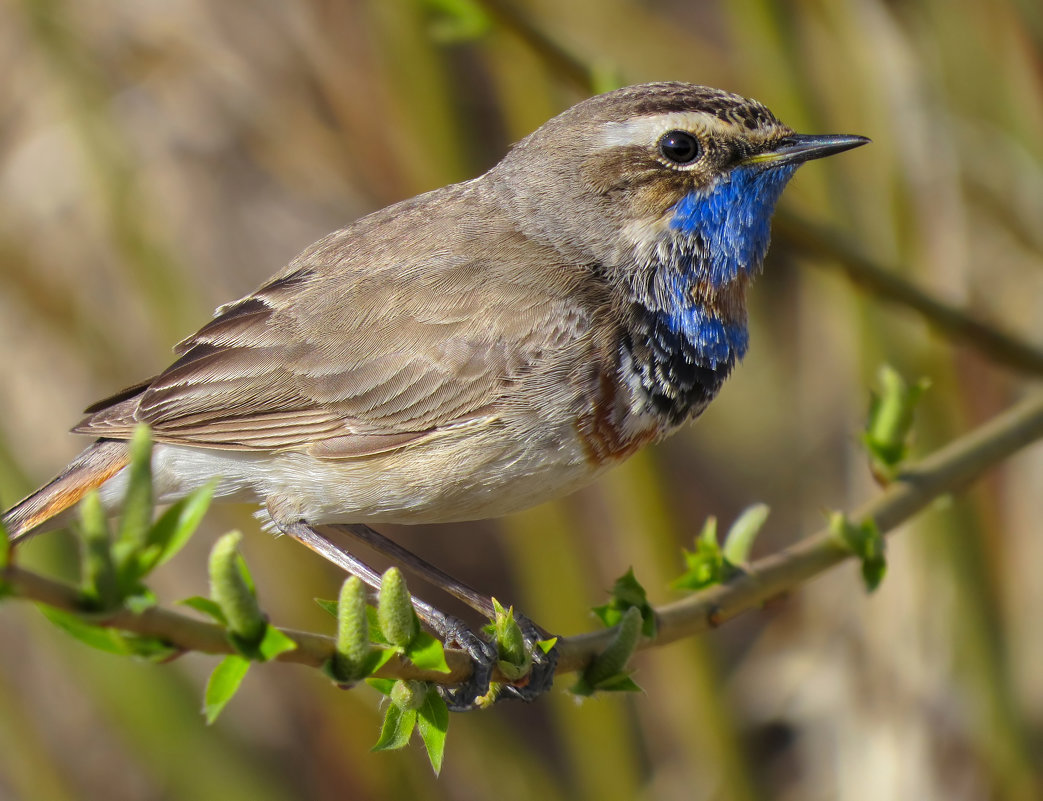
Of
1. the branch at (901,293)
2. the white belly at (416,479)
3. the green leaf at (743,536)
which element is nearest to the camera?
the green leaf at (743,536)

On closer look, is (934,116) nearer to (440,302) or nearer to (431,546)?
(440,302)

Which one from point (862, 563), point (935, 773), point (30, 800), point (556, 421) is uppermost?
point (556, 421)

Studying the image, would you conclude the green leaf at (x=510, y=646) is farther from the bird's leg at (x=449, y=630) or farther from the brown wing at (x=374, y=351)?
the brown wing at (x=374, y=351)

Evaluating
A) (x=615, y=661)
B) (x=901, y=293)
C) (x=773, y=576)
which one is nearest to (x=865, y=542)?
(x=773, y=576)

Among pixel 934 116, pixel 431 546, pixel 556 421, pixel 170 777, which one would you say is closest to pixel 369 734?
pixel 170 777

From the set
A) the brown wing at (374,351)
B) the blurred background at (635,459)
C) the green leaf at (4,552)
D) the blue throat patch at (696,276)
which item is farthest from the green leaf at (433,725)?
the blurred background at (635,459)

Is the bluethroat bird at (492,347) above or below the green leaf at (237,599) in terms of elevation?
below
